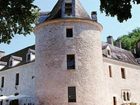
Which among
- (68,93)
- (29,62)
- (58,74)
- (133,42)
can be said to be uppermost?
(133,42)

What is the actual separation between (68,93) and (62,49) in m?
3.88

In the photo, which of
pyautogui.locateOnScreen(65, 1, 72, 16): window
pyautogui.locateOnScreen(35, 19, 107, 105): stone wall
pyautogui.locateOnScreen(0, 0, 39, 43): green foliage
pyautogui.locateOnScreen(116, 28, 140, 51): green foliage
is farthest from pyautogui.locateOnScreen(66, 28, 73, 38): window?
pyautogui.locateOnScreen(116, 28, 140, 51): green foliage

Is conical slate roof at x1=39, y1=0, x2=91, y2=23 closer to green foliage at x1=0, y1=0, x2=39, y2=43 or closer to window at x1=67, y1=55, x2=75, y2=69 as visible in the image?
window at x1=67, y1=55, x2=75, y2=69

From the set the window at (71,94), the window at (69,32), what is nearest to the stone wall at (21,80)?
the window at (71,94)

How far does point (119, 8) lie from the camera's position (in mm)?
8617

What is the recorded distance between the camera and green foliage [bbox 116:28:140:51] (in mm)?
49706

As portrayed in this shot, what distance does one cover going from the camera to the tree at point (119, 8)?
8516 millimetres

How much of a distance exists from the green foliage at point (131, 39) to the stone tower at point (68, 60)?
23514mm

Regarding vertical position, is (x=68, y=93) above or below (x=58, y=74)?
below

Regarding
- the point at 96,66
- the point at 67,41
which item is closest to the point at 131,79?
the point at 96,66

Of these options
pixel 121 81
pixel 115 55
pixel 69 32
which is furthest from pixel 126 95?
pixel 69 32

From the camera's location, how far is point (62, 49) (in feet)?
80.7

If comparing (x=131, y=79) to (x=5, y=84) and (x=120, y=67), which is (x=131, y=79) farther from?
(x=5, y=84)

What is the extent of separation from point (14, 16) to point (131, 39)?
42692mm
